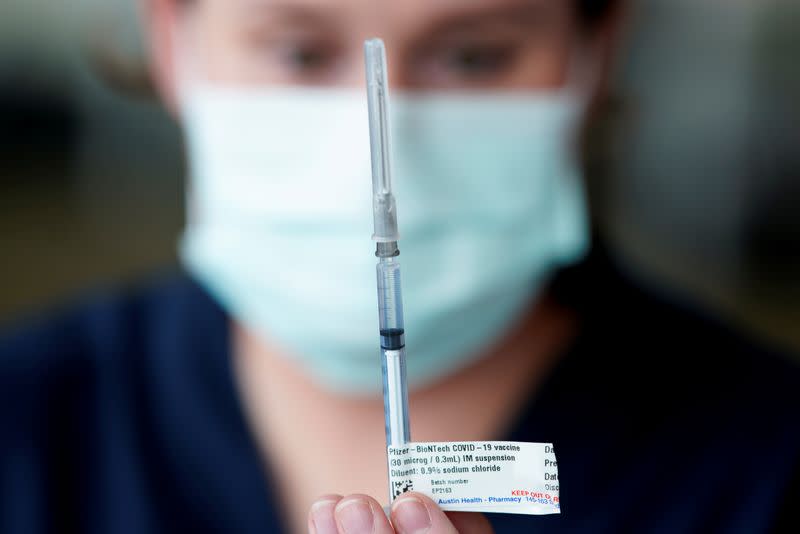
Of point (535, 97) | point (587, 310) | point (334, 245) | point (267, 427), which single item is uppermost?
point (535, 97)

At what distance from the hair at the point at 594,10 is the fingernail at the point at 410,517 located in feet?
2.18

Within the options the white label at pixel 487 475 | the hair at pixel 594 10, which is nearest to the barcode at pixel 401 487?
the white label at pixel 487 475

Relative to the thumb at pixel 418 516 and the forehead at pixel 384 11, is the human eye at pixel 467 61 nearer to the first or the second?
the forehead at pixel 384 11

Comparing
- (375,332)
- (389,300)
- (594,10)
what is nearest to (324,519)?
(389,300)

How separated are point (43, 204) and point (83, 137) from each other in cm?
23

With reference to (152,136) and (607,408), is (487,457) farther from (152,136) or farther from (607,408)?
(152,136)

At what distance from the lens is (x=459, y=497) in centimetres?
45

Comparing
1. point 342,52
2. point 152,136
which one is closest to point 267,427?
point 342,52

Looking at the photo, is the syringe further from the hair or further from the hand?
the hair

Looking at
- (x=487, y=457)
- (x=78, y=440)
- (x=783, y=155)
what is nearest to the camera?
(x=487, y=457)

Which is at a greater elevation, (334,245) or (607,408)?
(334,245)

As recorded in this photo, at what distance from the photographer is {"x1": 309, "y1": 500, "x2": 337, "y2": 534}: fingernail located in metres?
0.42

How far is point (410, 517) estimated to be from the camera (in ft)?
1.38

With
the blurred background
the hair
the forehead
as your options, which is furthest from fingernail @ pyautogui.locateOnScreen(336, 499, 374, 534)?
the blurred background
